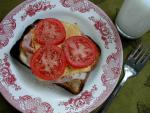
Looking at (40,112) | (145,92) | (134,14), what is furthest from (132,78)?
(40,112)

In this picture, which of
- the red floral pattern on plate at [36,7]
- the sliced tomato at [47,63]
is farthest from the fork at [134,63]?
the red floral pattern on plate at [36,7]

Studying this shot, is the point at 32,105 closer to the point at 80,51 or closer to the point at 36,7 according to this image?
the point at 80,51

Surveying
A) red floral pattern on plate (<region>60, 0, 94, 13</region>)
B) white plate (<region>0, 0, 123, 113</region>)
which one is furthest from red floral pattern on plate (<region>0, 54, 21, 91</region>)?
red floral pattern on plate (<region>60, 0, 94, 13</region>)

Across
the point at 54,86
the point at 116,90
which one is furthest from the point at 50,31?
the point at 116,90

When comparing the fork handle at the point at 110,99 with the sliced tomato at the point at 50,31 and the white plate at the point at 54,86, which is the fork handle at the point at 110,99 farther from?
the sliced tomato at the point at 50,31

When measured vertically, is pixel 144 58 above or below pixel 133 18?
below
